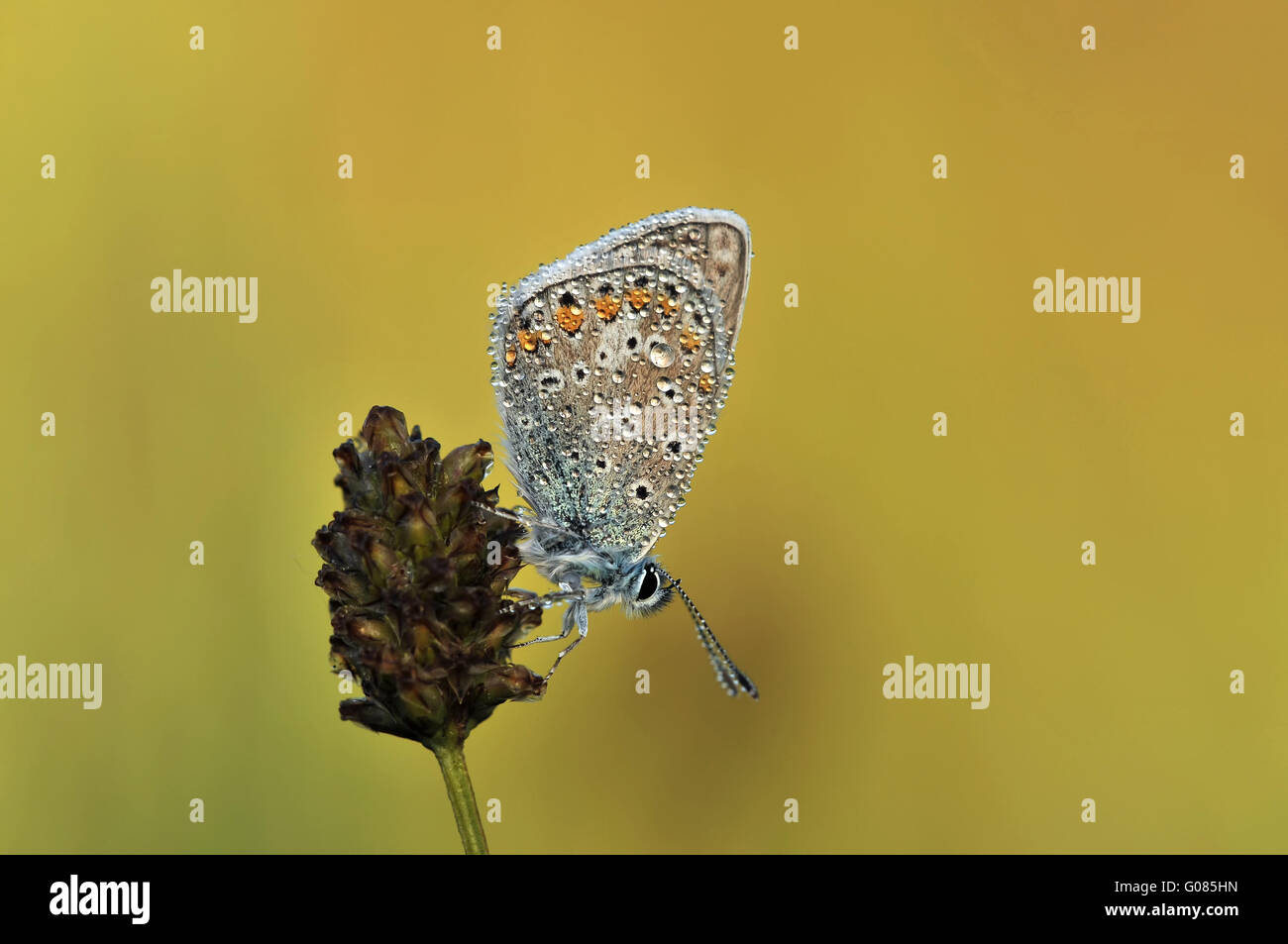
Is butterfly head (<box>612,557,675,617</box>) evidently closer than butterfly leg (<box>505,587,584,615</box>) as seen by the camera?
No

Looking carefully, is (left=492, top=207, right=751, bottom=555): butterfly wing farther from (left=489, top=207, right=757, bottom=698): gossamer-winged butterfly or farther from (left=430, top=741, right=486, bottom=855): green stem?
(left=430, top=741, right=486, bottom=855): green stem

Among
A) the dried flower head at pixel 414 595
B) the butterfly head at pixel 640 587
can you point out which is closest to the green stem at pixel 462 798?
the dried flower head at pixel 414 595

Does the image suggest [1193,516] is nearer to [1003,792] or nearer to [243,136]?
[1003,792]

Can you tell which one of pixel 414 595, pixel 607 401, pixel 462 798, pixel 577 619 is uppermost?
pixel 607 401

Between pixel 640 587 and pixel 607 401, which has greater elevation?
pixel 607 401

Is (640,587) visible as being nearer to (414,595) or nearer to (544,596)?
(544,596)

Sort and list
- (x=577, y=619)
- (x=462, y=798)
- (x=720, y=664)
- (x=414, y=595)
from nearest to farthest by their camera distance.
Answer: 1. (x=462, y=798)
2. (x=414, y=595)
3. (x=577, y=619)
4. (x=720, y=664)

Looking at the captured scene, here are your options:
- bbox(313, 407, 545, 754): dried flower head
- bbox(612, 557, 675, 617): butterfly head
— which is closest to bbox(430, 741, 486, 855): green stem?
bbox(313, 407, 545, 754): dried flower head

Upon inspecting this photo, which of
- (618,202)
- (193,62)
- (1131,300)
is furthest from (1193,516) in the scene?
(193,62)

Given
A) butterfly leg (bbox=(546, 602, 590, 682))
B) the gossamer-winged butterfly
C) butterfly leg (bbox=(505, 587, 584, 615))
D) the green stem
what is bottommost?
the green stem

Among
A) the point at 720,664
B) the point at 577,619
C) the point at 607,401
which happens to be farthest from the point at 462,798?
the point at 720,664
